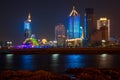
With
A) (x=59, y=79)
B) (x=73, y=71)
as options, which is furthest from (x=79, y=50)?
(x=59, y=79)

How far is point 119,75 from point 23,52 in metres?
158

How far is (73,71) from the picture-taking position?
42.8 metres

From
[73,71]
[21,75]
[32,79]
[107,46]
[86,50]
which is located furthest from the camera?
[107,46]

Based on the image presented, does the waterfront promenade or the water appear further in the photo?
the waterfront promenade

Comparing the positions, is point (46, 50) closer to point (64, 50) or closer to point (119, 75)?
point (64, 50)

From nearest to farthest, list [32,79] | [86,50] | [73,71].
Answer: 1. [32,79]
2. [73,71]
3. [86,50]

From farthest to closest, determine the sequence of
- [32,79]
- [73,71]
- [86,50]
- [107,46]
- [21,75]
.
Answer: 1. [107,46]
2. [86,50]
3. [73,71]
4. [21,75]
5. [32,79]

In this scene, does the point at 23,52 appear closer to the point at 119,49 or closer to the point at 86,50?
the point at 86,50

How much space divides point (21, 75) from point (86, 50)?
504 feet

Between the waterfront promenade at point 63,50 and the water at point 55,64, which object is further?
the waterfront promenade at point 63,50

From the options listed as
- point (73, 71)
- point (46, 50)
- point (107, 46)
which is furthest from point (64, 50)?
point (73, 71)

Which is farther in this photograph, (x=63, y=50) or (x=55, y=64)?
(x=63, y=50)

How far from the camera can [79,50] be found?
187750 mm

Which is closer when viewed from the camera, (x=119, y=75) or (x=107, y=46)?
(x=119, y=75)
